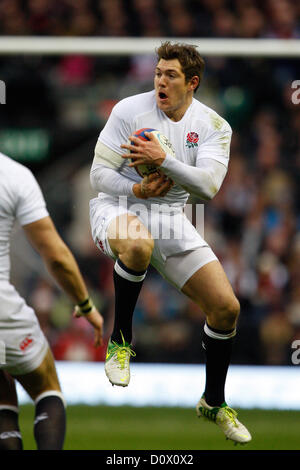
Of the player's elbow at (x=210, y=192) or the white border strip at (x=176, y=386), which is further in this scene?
the white border strip at (x=176, y=386)

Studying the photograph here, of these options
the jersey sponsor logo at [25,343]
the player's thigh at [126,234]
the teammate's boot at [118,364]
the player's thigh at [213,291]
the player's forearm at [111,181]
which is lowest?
the jersey sponsor logo at [25,343]

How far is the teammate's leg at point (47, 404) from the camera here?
5.15 meters

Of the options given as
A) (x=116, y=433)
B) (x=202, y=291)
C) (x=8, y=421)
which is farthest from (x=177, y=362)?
(x=8, y=421)

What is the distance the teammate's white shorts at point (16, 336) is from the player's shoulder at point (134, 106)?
1.52 metres

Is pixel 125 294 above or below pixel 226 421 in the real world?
above

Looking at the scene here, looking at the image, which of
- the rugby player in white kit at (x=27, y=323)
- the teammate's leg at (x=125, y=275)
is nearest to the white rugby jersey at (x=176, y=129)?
the teammate's leg at (x=125, y=275)

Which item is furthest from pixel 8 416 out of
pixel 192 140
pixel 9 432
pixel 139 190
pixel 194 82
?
pixel 194 82

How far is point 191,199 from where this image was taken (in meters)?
11.0

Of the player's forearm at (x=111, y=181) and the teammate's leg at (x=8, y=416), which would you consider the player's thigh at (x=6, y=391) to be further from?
the player's forearm at (x=111, y=181)

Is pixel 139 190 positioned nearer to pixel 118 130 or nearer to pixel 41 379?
pixel 118 130

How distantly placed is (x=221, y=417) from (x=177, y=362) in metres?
4.71

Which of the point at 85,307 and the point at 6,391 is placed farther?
the point at 85,307

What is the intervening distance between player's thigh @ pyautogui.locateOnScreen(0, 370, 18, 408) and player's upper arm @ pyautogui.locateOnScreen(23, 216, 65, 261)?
0.75 m

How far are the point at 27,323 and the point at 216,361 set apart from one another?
69.4 inches
